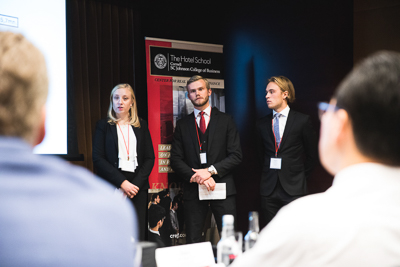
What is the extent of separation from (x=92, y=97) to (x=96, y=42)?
662mm

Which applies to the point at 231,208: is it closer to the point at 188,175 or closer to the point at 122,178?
the point at 188,175

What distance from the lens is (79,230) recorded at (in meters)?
0.55

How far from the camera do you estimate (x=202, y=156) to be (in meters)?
3.74

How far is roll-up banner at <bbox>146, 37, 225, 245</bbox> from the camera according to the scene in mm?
4195

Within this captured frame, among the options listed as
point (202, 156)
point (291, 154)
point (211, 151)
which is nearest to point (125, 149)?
point (202, 156)

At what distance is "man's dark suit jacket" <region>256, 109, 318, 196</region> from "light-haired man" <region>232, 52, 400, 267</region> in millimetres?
3084

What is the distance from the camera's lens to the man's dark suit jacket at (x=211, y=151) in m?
3.71

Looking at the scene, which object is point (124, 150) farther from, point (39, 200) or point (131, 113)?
point (39, 200)

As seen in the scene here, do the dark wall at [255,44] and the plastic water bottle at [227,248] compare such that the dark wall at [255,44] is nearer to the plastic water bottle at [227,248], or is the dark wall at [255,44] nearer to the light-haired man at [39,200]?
the plastic water bottle at [227,248]

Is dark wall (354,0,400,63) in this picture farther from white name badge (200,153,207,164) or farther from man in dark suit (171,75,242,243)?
white name badge (200,153,207,164)

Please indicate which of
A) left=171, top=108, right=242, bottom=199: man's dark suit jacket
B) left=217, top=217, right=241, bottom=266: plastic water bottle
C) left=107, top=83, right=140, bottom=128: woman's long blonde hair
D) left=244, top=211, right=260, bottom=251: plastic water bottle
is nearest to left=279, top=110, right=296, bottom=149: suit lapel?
left=171, top=108, right=242, bottom=199: man's dark suit jacket

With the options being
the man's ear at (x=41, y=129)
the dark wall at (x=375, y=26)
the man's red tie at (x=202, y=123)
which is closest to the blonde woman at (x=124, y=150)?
the man's red tie at (x=202, y=123)

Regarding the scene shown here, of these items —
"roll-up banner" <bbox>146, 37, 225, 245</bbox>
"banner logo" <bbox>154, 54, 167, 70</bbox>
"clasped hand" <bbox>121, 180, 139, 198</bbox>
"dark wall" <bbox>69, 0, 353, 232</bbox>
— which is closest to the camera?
"clasped hand" <bbox>121, 180, 139, 198</bbox>

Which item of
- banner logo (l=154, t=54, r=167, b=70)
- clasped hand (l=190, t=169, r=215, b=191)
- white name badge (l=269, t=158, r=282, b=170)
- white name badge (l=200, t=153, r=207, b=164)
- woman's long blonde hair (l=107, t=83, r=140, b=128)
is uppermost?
banner logo (l=154, t=54, r=167, b=70)
